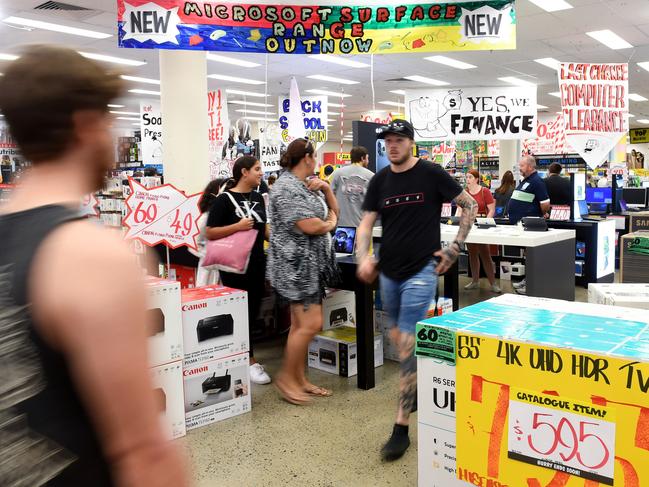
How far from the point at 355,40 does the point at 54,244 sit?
207 inches

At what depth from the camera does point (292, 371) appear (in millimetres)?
3584

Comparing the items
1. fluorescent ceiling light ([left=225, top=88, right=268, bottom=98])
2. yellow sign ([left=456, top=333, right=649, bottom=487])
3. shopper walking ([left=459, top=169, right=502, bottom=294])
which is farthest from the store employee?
fluorescent ceiling light ([left=225, top=88, right=268, bottom=98])

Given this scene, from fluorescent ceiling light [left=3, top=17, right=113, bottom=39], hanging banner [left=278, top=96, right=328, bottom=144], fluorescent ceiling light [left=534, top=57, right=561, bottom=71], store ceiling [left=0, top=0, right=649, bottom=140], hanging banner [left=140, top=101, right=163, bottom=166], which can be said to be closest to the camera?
store ceiling [left=0, top=0, right=649, bottom=140]

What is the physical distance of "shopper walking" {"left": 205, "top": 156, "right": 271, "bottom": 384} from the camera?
3709 mm

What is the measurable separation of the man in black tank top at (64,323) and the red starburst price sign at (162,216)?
3.47 meters

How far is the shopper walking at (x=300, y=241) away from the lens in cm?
331

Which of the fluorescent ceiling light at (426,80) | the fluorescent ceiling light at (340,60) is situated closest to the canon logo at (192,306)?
the fluorescent ceiling light at (340,60)

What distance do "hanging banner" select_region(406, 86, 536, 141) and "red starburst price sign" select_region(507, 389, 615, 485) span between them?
7.27 meters

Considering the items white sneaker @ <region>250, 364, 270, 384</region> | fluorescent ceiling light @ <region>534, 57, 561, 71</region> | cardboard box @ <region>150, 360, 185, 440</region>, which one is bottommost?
white sneaker @ <region>250, 364, 270, 384</region>

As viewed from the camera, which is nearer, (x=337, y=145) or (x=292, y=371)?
(x=292, y=371)

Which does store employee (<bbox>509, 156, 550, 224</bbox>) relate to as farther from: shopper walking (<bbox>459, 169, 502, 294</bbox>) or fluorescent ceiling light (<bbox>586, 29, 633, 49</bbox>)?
fluorescent ceiling light (<bbox>586, 29, 633, 49</bbox>)

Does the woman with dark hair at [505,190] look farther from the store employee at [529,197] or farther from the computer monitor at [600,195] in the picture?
the store employee at [529,197]

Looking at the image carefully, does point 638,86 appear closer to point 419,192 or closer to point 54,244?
point 419,192

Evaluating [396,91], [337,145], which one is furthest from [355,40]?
[337,145]
